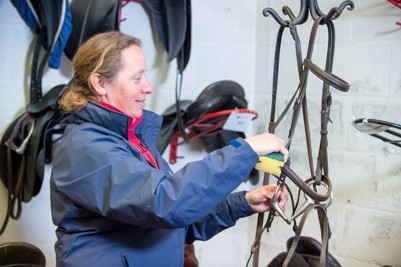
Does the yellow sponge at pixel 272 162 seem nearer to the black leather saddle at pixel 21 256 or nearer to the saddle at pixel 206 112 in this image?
the saddle at pixel 206 112

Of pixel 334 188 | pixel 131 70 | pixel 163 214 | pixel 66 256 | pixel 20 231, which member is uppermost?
pixel 131 70

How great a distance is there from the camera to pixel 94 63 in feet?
3.35

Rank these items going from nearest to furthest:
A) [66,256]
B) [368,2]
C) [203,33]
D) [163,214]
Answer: [163,214] → [66,256] → [368,2] → [203,33]

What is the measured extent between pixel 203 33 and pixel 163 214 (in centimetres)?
121

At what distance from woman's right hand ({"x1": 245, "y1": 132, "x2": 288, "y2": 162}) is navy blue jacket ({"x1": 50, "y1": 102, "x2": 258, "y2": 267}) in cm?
2

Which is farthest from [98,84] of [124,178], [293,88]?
[293,88]

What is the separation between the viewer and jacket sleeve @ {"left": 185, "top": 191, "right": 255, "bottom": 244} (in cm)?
116

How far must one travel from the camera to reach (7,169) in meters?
1.54

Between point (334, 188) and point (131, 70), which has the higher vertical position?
point (131, 70)

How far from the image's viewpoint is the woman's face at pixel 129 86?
1.02 m

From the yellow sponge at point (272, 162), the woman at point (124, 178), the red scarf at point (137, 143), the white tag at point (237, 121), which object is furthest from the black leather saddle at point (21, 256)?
the yellow sponge at point (272, 162)

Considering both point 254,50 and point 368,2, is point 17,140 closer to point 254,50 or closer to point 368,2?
point 254,50

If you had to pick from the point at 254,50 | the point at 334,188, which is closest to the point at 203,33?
the point at 254,50

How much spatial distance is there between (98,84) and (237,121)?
75 cm
